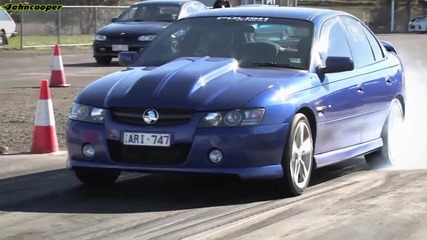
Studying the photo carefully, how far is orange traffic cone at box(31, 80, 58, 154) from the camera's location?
9508 mm

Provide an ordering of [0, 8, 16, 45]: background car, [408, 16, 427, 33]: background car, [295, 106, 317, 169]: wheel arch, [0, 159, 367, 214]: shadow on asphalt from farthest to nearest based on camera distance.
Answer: [408, 16, 427, 33]: background car
[0, 8, 16, 45]: background car
[295, 106, 317, 169]: wheel arch
[0, 159, 367, 214]: shadow on asphalt

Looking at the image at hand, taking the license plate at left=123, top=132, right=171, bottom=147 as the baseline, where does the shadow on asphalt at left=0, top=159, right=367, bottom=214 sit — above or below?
below

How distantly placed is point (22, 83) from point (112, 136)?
10.8 metres

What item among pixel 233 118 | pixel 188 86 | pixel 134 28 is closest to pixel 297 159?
pixel 233 118

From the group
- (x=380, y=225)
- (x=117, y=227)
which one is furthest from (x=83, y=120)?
(x=380, y=225)

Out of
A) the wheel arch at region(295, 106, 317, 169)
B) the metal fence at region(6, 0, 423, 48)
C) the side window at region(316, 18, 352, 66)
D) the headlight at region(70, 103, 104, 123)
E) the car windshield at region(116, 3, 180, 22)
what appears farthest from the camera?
the metal fence at region(6, 0, 423, 48)

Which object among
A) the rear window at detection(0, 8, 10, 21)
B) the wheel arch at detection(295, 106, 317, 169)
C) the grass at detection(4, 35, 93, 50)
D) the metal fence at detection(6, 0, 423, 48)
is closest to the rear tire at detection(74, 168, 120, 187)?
the wheel arch at detection(295, 106, 317, 169)

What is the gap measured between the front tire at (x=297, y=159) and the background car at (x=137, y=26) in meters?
14.3

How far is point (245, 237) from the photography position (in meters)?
5.74

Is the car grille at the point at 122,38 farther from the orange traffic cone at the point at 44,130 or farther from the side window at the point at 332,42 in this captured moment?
the side window at the point at 332,42

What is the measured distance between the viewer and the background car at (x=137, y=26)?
21.4 meters

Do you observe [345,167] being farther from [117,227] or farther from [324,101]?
[117,227]

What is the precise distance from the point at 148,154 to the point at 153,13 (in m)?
16.0

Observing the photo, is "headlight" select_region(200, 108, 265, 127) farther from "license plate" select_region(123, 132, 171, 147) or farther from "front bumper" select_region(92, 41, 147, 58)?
"front bumper" select_region(92, 41, 147, 58)
